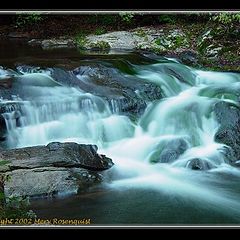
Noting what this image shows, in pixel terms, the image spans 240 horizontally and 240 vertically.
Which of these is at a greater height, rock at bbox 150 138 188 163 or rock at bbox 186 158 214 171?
rock at bbox 150 138 188 163

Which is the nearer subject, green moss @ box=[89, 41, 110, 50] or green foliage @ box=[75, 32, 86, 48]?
green foliage @ box=[75, 32, 86, 48]

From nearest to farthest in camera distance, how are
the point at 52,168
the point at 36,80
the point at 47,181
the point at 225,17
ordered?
1. the point at 47,181
2. the point at 52,168
3. the point at 225,17
4. the point at 36,80

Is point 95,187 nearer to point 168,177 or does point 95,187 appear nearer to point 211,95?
point 168,177

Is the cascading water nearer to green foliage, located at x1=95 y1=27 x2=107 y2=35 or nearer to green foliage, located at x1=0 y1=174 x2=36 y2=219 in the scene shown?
green foliage, located at x1=0 y1=174 x2=36 y2=219

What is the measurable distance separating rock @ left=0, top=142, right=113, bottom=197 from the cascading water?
27cm

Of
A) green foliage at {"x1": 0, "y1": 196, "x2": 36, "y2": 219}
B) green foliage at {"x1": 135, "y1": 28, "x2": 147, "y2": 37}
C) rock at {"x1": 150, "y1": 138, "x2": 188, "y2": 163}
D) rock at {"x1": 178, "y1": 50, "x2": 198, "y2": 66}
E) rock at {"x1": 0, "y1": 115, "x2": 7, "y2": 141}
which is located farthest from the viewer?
green foliage at {"x1": 135, "y1": 28, "x2": 147, "y2": 37}

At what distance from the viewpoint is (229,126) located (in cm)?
576

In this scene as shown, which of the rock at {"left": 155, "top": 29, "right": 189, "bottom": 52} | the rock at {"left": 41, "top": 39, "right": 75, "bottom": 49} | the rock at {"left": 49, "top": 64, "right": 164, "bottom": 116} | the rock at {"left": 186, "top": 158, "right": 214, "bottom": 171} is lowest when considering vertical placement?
the rock at {"left": 186, "top": 158, "right": 214, "bottom": 171}

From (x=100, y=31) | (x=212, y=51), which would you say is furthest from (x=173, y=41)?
(x=100, y=31)

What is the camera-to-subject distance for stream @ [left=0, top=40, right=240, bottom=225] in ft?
13.1

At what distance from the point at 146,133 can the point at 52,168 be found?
5.46 feet

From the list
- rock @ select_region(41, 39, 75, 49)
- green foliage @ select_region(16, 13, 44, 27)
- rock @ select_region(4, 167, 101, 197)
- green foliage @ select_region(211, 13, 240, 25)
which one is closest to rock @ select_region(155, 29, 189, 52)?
rock @ select_region(41, 39, 75, 49)

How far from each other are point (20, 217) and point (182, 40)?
708 centimetres

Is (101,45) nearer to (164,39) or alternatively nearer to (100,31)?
(100,31)
